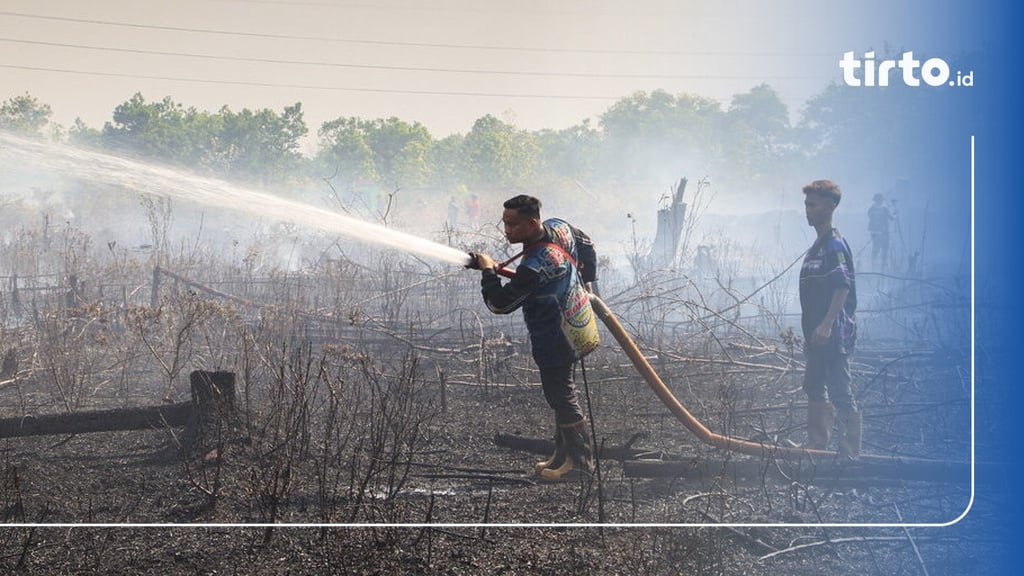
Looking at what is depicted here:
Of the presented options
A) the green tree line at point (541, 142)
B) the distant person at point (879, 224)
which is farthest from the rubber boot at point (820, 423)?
the distant person at point (879, 224)

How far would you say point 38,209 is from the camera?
17.0 metres

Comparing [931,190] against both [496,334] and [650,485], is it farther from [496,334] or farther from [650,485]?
[650,485]

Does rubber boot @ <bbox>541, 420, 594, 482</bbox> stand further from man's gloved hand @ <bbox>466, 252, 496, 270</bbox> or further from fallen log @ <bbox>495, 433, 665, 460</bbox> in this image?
man's gloved hand @ <bbox>466, 252, 496, 270</bbox>

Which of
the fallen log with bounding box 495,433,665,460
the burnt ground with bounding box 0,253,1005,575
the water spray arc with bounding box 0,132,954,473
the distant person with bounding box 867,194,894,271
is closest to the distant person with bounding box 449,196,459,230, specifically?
the water spray arc with bounding box 0,132,954,473

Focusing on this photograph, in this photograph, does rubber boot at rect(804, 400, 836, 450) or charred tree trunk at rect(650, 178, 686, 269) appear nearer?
rubber boot at rect(804, 400, 836, 450)

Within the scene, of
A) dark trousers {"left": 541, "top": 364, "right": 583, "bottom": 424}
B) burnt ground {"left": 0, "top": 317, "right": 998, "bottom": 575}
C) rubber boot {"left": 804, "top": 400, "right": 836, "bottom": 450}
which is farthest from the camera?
rubber boot {"left": 804, "top": 400, "right": 836, "bottom": 450}

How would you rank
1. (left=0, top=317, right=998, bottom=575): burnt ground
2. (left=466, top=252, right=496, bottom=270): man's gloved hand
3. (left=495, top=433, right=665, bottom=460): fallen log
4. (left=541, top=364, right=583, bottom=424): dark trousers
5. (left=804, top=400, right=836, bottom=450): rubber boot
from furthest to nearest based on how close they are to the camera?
(left=804, top=400, right=836, bottom=450): rubber boot, (left=495, top=433, right=665, bottom=460): fallen log, (left=541, top=364, right=583, bottom=424): dark trousers, (left=466, top=252, right=496, bottom=270): man's gloved hand, (left=0, top=317, right=998, bottom=575): burnt ground

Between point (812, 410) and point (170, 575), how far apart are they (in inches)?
156

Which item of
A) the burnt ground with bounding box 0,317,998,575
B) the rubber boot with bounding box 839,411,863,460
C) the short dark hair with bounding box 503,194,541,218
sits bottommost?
the burnt ground with bounding box 0,317,998,575

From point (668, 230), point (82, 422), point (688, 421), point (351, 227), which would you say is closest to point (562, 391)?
point (688, 421)

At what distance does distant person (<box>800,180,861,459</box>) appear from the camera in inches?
201

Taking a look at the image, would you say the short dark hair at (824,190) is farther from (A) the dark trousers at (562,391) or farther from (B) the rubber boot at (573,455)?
(B) the rubber boot at (573,455)

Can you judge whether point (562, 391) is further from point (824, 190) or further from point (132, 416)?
point (132, 416)

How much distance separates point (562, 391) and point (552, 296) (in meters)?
0.56
